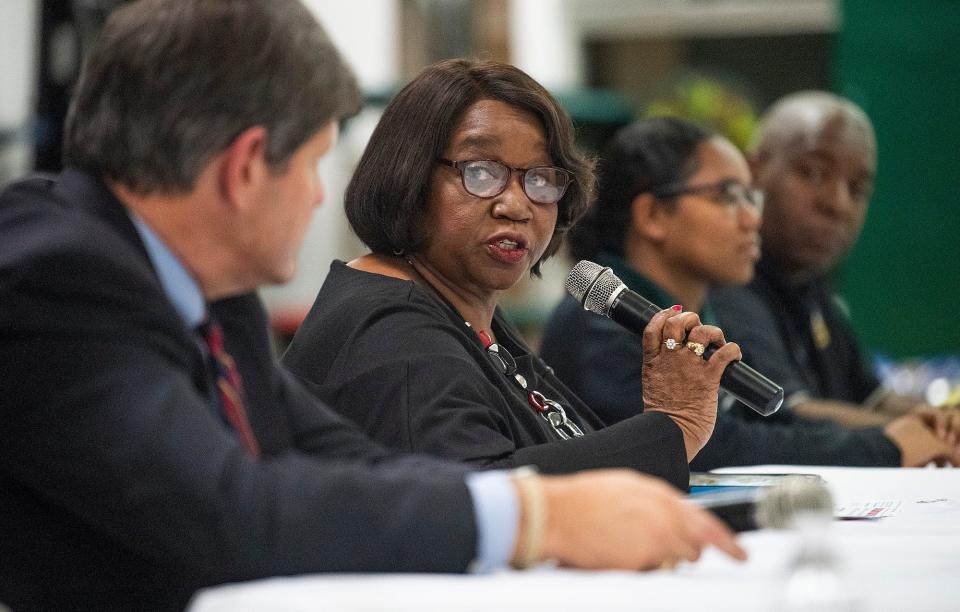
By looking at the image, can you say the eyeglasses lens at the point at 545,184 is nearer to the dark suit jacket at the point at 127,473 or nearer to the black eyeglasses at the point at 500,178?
the black eyeglasses at the point at 500,178

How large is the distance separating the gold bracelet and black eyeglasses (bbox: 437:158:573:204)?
0.98m

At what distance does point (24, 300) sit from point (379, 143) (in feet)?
3.41

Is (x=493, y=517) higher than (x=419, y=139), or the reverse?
(x=419, y=139)

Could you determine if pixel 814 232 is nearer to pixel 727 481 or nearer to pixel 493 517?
pixel 727 481

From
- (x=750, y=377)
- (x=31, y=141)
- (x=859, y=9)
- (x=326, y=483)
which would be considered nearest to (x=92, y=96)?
(x=326, y=483)

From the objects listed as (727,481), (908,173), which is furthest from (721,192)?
(908,173)

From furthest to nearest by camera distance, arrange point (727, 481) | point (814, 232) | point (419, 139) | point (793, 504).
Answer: point (814, 232), point (419, 139), point (727, 481), point (793, 504)

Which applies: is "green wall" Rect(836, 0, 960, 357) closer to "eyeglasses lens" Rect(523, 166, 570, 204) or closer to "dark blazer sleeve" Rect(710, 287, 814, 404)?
"dark blazer sleeve" Rect(710, 287, 814, 404)

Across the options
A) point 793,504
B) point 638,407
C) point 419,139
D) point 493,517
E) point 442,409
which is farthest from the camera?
point 638,407

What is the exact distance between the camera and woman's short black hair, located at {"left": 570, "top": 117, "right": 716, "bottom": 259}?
315 centimetres

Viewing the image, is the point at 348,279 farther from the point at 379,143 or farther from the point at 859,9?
the point at 859,9

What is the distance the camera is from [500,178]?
2109 mm

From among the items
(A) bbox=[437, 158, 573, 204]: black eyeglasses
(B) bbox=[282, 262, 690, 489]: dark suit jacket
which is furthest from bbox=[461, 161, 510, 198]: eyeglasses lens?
(B) bbox=[282, 262, 690, 489]: dark suit jacket

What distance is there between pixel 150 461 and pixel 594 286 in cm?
119
